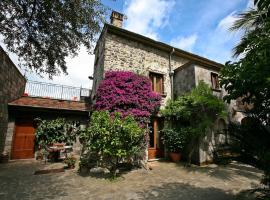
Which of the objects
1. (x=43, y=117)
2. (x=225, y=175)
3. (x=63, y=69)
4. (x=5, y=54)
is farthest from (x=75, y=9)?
(x=225, y=175)

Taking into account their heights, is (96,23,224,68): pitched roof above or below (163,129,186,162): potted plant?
above

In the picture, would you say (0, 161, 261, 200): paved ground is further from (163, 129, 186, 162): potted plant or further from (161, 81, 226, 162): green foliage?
(161, 81, 226, 162): green foliage

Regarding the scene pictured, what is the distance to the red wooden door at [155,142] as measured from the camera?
9.88 meters

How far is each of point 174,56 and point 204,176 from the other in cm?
791

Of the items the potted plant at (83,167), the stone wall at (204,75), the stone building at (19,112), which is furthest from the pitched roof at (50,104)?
the stone wall at (204,75)

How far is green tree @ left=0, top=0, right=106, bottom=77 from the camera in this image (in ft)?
21.0

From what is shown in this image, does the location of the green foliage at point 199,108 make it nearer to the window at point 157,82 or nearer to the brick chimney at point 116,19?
the window at point 157,82

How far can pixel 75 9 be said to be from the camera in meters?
6.50

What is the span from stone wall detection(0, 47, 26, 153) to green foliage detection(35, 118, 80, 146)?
1.56m

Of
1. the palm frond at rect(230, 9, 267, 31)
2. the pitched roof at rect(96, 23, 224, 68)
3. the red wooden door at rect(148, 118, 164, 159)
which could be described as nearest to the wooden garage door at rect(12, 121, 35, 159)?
the red wooden door at rect(148, 118, 164, 159)

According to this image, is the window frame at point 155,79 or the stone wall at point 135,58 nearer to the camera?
the stone wall at point 135,58

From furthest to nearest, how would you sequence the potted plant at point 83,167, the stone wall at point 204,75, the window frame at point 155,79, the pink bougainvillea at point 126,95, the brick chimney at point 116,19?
the brick chimney at point 116,19, the window frame at point 155,79, the stone wall at point 204,75, the pink bougainvillea at point 126,95, the potted plant at point 83,167

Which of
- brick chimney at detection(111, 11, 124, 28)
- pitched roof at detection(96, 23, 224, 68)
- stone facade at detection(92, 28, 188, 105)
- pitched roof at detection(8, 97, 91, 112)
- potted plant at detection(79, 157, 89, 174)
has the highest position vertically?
brick chimney at detection(111, 11, 124, 28)

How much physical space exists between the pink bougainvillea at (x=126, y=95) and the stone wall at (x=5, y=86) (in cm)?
456
